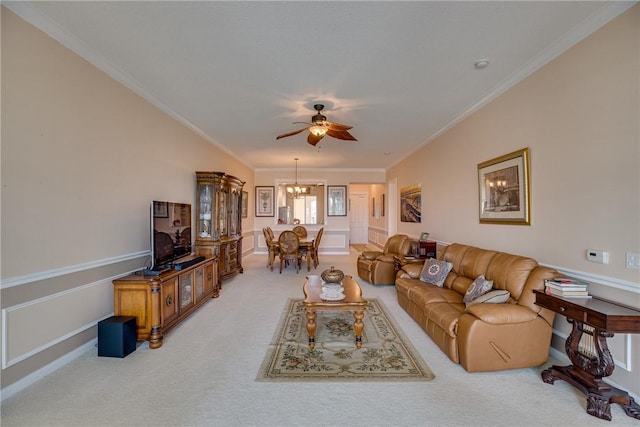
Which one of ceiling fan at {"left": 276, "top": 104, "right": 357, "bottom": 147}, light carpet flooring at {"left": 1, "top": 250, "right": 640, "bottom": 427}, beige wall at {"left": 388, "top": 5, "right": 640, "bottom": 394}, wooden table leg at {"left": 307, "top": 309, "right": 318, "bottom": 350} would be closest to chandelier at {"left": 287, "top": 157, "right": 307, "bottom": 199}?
ceiling fan at {"left": 276, "top": 104, "right": 357, "bottom": 147}

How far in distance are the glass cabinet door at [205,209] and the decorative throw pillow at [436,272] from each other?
3.64 m

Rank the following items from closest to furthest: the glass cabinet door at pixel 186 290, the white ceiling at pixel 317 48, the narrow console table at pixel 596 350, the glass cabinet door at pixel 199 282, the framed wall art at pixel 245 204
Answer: the narrow console table at pixel 596 350
the white ceiling at pixel 317 48
the glass cabinet door at pixel 186 290
the glass cabinet door at pixel 199 282
the framed wall art at pixel 245 204

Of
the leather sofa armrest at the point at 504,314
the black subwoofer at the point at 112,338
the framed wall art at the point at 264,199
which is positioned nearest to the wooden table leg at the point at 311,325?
the leather sofa armrest at the point at 504,314

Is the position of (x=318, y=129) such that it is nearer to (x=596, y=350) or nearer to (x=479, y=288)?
(x=479, y=288)

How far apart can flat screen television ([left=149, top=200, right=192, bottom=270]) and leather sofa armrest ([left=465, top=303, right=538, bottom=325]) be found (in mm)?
3301

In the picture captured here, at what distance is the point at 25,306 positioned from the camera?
2.14m

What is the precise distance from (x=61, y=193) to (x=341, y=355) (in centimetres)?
297

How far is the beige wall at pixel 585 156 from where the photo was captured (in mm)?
1987

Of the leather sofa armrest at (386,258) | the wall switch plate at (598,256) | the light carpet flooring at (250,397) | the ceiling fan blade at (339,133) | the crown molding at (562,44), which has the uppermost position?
the crown molding at (562,44)

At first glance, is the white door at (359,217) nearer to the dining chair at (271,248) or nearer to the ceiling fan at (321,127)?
the dining chair at (271,248)

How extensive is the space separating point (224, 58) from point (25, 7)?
1.43 meters

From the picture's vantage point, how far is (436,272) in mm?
3672

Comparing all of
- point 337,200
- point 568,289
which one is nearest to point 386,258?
point 568,289

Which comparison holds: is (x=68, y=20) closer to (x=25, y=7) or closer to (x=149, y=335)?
(x=25, y=7)
